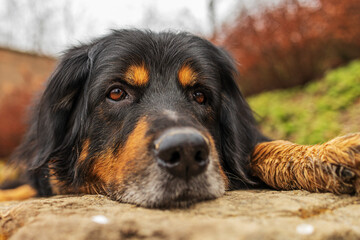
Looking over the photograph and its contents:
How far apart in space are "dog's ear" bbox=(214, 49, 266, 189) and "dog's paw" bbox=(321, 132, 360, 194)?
3.02 feet

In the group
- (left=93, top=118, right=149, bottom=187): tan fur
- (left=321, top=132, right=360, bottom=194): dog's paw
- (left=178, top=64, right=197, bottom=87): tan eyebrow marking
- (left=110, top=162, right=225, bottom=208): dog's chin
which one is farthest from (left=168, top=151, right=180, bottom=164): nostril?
(left=178, top=64, right=197, bottom=87): tan eyebrow marking

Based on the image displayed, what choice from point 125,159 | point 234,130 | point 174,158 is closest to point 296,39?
point 234,130

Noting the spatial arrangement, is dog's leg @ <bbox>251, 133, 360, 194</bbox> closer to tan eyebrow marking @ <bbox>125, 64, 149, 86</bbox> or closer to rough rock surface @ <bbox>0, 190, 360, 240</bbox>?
rough rock surface @ <bbox>0, 190, 360, 240</bbox>

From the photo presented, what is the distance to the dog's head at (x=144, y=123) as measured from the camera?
2105 mm

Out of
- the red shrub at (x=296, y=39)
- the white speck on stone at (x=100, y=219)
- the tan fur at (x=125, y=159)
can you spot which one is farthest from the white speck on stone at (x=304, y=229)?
the red shrub at (x=296, y=39)

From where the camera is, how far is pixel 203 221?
1.47 m

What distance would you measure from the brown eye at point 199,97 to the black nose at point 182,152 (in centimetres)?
112

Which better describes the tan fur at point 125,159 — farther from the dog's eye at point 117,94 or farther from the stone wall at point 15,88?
the stone wall at point 15,88

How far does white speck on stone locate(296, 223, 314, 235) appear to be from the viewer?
4.58ft

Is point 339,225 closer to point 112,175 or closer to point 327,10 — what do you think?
point 112,175

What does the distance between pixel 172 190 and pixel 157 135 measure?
0.37 meters

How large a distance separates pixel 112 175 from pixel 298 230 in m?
1.59

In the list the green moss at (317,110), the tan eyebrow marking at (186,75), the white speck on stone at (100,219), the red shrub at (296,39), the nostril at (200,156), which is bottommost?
the green moss at (317,110)

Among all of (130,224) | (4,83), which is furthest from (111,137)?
(4,83)
